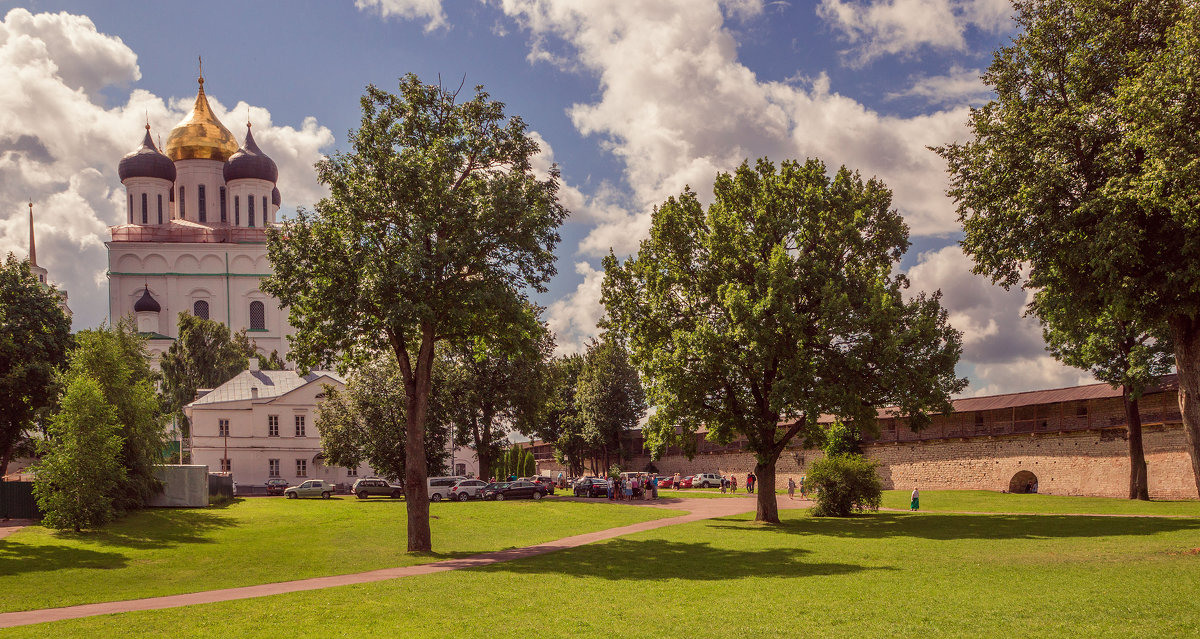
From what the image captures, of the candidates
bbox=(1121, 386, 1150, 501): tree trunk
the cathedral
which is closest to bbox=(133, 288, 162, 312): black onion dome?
the cathedral

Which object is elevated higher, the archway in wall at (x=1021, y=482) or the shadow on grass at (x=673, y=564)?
the shadow on grass at (x=673, y=564)

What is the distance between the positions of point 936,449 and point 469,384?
28.0m

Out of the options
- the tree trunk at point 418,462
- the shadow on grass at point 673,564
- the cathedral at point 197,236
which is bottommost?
the shadow on grass at point 673,564

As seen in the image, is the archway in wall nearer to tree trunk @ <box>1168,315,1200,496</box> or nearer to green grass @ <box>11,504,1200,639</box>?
green grass @ <box>11,504,1200,639</box>

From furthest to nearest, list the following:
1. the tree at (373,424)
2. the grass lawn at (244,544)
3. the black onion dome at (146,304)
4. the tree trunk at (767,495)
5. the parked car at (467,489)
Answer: the black onion dome at (146,304), the parked car at (467,489), the tree at (373,424), the tree trunk at (767,495), the grass lawn at (244,544)

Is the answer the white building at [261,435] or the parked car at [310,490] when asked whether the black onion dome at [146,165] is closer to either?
the white building at [261,435]

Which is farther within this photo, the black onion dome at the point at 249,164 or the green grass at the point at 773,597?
the black onion dome at the point at 249,164

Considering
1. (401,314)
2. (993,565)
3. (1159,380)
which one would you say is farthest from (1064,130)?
(1159,380)

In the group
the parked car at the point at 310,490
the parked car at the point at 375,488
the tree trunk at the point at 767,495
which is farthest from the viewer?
the parked car at the point at 310,490

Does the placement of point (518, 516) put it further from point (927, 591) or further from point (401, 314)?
point (927, 591)

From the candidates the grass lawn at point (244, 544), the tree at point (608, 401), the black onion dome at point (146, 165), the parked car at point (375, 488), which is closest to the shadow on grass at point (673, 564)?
the grass lawn at point (244, 544)

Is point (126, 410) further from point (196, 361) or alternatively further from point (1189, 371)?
point (196, 361)

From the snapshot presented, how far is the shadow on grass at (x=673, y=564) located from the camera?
1889cm

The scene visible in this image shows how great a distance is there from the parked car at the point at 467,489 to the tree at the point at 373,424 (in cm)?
225
